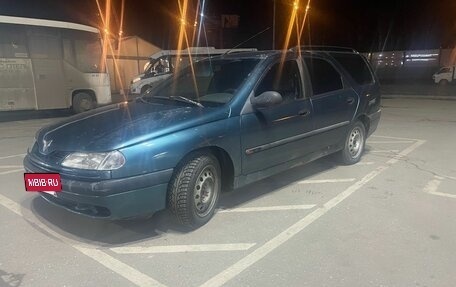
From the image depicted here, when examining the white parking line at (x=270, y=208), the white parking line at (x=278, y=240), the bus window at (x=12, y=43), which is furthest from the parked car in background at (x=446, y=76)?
the white parking line at (x=270, y=208)

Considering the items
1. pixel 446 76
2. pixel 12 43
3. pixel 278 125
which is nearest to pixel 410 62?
pixel 446 76

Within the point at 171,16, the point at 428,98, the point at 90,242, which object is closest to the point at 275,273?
the point at 90,242

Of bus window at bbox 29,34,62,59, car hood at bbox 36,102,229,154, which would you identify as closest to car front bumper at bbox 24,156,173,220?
car hood at bbox 36,102,229,154

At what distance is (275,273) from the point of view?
324 cm

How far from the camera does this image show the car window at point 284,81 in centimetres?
468

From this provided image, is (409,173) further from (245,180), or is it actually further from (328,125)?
(245,180)

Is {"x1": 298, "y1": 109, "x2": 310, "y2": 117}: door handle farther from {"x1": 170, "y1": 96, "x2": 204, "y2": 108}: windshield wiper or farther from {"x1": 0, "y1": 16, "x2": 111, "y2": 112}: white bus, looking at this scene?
{"x1": 0, "y1": 16, "x2": 111, "y2": 112}: white bus

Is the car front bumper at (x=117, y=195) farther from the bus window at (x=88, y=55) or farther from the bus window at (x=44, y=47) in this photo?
the bus window at (x=88, y=55)

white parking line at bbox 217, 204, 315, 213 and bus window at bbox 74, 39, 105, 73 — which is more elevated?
bus window at bbox 74, 39, 105, 73

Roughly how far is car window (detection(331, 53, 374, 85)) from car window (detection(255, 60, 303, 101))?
1.30m

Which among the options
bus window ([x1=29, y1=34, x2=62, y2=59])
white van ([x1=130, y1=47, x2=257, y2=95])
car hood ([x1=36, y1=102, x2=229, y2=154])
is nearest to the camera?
car hood ([x1=36, y1=102, x2=229, y2=154])

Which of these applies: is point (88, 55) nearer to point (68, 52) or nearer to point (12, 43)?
point (68, 52)

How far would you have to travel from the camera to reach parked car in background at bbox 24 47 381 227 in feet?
11.5
